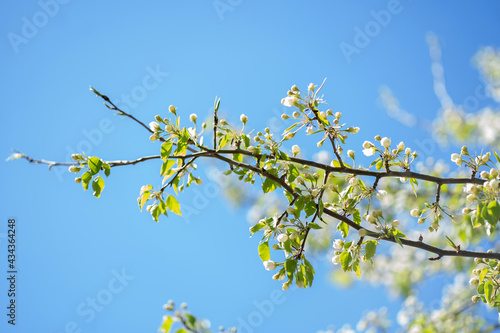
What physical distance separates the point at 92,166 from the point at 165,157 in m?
0.30

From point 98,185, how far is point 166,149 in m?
0.33

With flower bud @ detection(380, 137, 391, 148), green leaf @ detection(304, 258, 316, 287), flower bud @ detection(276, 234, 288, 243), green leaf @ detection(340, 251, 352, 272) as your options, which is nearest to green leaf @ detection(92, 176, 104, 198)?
flower bud @ detection(276, 234, 288, 243)

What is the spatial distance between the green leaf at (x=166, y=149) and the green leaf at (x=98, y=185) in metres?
0.30

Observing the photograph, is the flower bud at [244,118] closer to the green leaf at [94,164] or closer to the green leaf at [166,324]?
the green leaf at [94,164]

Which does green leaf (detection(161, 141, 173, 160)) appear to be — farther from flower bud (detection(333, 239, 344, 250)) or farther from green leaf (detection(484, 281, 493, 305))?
green leaf (detection(484, 281, 493, 305))

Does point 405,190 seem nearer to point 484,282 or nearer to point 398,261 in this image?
point 398,261

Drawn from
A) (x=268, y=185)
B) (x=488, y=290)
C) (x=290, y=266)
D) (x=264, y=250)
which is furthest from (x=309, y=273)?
(x=488, y=290)

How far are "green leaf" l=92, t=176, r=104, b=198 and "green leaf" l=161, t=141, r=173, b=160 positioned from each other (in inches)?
11.9

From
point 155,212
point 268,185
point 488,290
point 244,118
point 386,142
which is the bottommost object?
point 488,290

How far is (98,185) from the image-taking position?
66.9 inches

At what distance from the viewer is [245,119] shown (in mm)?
1796

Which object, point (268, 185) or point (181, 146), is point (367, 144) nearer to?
point (268, 185)

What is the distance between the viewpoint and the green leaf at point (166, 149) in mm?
1575

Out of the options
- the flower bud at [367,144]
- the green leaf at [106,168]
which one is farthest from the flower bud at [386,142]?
the green leaf at [106,168]
